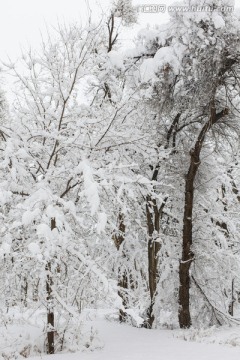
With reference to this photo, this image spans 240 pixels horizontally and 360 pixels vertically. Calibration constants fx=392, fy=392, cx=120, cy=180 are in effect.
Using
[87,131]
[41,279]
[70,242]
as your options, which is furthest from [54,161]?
[41,279]

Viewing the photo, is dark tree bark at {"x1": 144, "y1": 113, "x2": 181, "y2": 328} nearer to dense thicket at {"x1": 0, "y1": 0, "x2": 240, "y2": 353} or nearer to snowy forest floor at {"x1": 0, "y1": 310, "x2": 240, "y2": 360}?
dense thicket at {"x1": 0, "y1": 0, "x2": 240, "y2": 353}

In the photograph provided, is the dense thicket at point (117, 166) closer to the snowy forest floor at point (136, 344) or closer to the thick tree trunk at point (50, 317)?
the thick tree trunk at point (50, 317)

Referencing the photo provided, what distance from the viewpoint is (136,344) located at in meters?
7.95

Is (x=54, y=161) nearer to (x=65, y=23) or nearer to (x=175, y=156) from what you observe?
(x=65, y=23)

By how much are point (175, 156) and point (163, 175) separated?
715 mm

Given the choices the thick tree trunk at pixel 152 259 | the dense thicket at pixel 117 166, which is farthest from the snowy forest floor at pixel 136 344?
the thick tree trunk at pixel 152 259

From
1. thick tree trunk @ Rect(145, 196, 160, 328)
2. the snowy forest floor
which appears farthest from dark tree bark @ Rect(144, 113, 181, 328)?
the snowy forest floor

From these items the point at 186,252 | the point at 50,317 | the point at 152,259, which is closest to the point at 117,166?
the point at 50,317

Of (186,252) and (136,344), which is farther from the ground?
(186,252)

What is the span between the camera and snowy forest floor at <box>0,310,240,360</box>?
21.6ft

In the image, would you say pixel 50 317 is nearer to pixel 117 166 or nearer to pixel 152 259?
pixel 117 166

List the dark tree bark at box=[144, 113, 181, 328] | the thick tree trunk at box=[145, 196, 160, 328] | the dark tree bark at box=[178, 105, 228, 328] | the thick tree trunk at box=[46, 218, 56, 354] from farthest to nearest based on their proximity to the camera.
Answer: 1. the thick tree trunk at box=[145, 196, 160, 328]
2. the dark tree bark at box=[144, 113, 181, 328]
3. the dark tree bark at box=[178, 105, 228, 328]
4. the thick tree trunk at box=[46, 218, 56, 354]

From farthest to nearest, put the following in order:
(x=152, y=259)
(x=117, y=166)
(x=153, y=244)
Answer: (x=152, y=259) → (x=153, y=244) → (x=117, y=166)

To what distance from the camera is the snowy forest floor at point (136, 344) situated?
6.59 meters
